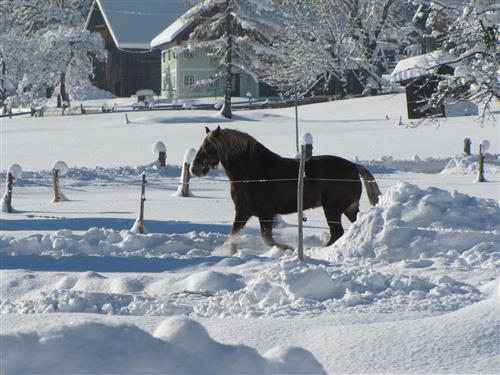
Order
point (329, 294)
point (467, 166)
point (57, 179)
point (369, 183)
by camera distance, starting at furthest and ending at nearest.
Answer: point (467, 166), point (57, 179), point (369, 183), point (329, 294)

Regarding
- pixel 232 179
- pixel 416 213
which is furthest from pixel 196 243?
pixel 416 213

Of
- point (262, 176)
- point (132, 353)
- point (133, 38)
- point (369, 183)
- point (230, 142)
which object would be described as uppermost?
point (133, 38)

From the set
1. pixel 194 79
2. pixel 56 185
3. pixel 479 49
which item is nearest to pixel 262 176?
pixel 479 49

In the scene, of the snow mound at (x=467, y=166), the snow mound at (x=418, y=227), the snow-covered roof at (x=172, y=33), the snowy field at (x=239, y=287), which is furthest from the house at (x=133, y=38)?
the snow mound at (x=418, y=227)

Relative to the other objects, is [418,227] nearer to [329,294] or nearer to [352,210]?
[352,210]

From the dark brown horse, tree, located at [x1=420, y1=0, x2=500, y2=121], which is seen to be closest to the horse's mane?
the dark brown horse

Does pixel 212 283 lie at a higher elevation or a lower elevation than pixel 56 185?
lower

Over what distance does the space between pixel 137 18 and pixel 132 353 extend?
227ft

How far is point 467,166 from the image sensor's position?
23594 mm

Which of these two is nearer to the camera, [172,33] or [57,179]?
[57,179]

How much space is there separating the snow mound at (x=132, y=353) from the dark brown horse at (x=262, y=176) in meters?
7.35

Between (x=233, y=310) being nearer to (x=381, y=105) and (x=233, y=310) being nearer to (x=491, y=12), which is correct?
(x=491, y=12)

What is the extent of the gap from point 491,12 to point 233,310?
28.8ft

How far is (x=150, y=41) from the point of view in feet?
226
